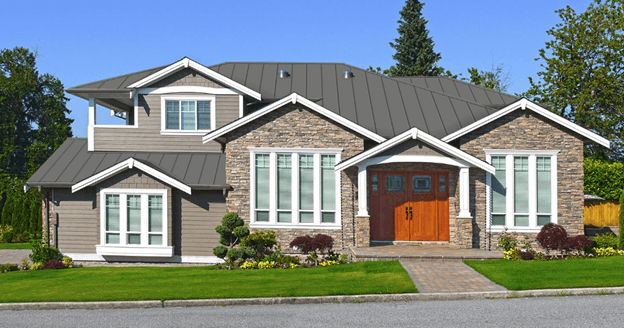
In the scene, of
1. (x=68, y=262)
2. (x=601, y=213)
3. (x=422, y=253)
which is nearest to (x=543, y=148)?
(x=422, y=253)

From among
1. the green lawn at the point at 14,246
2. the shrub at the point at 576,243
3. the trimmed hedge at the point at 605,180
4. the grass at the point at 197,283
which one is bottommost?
the green lawn at the point at 14,246

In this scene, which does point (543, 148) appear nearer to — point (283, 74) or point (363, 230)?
point (363, 230)

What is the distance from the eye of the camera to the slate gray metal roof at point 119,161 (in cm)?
1761

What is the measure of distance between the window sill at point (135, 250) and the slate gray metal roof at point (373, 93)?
5749mm

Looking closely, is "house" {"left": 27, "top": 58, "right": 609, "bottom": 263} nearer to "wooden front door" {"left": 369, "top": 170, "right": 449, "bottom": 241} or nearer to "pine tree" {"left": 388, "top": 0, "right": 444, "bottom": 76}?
"wooden front door" {"left": 369, "top": 170, "right": 449, "bottom": 241}

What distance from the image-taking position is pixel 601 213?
28.0 meters

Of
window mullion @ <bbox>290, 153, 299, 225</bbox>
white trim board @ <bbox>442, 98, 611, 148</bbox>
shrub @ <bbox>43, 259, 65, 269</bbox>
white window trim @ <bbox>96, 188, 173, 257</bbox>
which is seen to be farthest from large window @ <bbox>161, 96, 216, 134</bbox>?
white trim board @ <bbox>442, 98, 611, 148</bbox>

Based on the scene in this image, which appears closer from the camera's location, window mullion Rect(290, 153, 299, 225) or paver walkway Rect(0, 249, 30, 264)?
window mullion Rect(290, 153, 299, 225)

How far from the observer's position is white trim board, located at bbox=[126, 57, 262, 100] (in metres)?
18.9

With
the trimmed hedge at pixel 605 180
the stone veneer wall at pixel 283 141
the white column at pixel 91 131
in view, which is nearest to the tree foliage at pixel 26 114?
the white column at pixel 91 131

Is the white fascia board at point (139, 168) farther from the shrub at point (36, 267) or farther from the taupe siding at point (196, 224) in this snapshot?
the shrub at point (36, 267)

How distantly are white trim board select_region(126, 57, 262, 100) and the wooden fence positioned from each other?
19614mm

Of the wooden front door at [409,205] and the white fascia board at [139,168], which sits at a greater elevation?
the white fascia board at [139,168]

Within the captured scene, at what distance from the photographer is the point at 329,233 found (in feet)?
57.7
